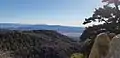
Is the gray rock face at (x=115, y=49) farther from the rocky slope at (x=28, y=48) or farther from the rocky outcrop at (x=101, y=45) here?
the rocky slope at (x=28, y=48)

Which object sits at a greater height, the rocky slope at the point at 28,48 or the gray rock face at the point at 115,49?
the gray rock face at the point at 115,49

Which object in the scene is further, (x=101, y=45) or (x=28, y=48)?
(x=28, y=48)

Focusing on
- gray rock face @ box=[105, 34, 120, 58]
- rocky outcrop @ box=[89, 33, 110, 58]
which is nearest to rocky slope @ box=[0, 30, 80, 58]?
rocky outcrop @ box=[89, 33, 110, 58]

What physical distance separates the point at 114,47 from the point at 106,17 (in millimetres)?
9741

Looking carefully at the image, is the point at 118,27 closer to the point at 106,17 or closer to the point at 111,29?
the point at 111,29

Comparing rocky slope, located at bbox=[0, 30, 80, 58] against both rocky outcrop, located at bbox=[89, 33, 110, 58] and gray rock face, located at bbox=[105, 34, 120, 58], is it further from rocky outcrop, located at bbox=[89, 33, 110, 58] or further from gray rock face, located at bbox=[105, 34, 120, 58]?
gray rock face, located at bbox=[105, 34, 120, 58]

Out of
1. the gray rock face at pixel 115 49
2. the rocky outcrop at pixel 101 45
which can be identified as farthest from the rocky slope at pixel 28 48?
the gray rock face at pixel 115 49

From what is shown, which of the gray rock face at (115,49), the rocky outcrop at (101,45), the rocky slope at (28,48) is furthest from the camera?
the rocky slope at (28,48)

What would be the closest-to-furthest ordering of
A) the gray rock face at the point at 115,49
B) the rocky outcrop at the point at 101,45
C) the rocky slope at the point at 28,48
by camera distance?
1. the gray rock face at the point at 115,49
2. the rocky outcrop at the point at 101,45
3. the rocky slope at the point at 28,48

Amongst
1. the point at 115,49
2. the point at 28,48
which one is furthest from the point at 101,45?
the point at 28,48

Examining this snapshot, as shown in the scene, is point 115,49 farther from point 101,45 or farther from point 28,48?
point 28,48

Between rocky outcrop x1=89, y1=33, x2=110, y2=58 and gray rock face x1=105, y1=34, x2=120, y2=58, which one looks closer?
gray rock face x1=105, y1=34, x2=120, y2=58

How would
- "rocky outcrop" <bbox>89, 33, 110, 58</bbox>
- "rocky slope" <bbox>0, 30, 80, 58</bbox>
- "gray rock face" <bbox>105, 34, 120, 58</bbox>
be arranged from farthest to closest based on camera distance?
"rocky slope" <bbox>0, 30, 80, 58</bbox> < "rocky outcrop" <bbox>89, 33, 110, 58</bbox> < "gray rock face" <bbox>105, 34, 120, 58</bbox>

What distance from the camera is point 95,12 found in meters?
17.2
